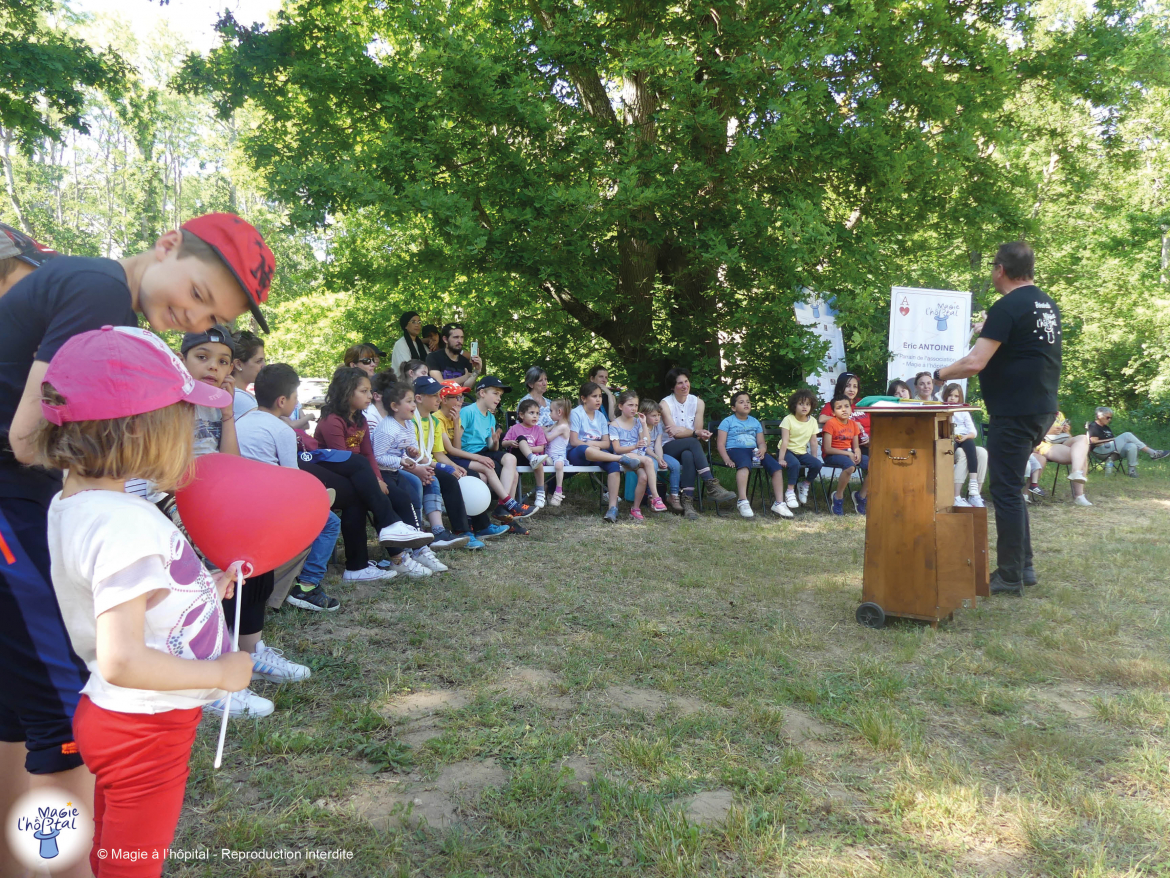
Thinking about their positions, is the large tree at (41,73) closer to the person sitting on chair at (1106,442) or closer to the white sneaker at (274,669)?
the white sneaker at (274,669)

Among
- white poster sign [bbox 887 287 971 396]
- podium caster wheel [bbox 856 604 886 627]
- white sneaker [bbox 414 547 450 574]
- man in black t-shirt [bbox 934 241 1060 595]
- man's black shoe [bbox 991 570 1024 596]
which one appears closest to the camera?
podium caster wheel [bbox 856 604 886 627]

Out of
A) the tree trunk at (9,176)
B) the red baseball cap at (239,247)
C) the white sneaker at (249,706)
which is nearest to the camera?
the red baseball cap at (239,247)

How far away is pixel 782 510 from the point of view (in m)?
8.57

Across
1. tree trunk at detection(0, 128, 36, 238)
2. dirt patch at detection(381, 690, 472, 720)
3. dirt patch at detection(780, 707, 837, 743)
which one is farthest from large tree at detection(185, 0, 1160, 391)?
tree trunk at detection(0, 128, 36, 238)

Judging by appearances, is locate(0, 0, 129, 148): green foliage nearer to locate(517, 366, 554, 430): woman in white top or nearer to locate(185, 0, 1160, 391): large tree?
locate(185, 0, 1160, 391): large tree

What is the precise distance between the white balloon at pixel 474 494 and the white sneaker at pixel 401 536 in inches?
50.9

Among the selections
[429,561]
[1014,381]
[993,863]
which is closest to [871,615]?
[1014,381]

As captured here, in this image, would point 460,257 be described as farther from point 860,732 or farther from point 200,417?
point 860,732

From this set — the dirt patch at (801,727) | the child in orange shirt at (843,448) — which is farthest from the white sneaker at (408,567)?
the child in orange shirt at (843,448)

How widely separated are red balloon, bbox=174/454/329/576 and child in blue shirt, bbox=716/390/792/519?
23.8ft

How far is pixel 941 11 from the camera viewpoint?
8.65 meters

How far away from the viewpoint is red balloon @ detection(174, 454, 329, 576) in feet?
5.76

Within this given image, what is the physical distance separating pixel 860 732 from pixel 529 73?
25.5ft

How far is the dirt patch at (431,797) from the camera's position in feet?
7.86
